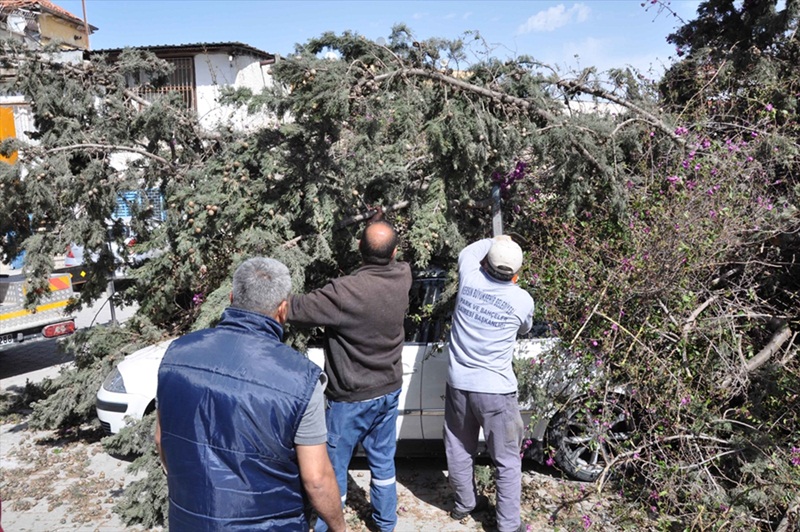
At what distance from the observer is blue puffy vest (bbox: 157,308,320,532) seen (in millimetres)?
2115

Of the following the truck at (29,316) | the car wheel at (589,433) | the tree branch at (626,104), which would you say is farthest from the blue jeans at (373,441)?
the truck at (29,316)

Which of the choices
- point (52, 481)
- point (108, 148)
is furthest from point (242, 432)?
point (52, 481)

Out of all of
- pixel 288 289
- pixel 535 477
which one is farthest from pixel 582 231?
pixel 288 289

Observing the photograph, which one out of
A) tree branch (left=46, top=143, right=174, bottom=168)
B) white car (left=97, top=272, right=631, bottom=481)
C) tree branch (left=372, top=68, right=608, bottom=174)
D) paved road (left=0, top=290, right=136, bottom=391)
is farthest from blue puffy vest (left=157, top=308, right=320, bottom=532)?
paved road (left=0, top=290, right=136, bottom=391)

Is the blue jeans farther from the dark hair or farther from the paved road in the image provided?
the paved road

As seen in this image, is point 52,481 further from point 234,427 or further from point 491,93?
point 491,93

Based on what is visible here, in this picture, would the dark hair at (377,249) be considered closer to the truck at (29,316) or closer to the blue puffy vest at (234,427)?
the blue puffy vest at (234,427)

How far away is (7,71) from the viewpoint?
5.11m

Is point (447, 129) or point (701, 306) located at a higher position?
point (447, 129)

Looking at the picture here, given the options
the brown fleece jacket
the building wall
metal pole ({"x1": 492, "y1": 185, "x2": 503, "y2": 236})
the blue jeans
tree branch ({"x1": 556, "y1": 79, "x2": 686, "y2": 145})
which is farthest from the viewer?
the building wall

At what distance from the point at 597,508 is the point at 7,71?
5567mm

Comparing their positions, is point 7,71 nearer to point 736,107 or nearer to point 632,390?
point 632,390

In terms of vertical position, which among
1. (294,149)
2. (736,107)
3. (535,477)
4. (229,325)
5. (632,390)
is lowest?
(535,477)

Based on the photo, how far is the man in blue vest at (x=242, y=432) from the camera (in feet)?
6.95
